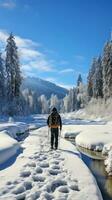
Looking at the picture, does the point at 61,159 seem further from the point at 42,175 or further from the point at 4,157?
the point at 42,175

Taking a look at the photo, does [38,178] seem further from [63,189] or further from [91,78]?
[91,78]

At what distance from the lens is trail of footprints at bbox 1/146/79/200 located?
340 inches

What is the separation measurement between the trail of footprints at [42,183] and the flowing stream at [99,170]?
4.85 feet

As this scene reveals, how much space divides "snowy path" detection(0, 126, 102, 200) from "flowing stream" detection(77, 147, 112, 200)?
808mm

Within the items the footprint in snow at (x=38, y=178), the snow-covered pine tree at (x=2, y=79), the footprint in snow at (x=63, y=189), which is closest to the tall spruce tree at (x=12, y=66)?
the snow-covered pine tree at (x=2, y=79)

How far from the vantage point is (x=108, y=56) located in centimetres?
6881

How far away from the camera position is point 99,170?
1535cm

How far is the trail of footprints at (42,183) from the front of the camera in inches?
340

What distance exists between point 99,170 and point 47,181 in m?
5.70

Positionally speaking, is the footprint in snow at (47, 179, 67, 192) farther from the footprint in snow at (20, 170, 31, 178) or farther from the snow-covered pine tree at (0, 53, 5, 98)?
the snow-covered pine tree at (0, 53, 5, 98)

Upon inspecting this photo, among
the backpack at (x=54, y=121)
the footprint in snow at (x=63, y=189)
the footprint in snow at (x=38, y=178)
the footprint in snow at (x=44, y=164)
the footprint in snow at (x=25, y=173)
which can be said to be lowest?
the footprint in snow at (x=63, y=189)

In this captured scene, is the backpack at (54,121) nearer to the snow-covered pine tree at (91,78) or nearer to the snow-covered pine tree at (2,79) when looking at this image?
the snow-covered pine tree at (2,79)

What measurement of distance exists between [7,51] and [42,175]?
52143 mm

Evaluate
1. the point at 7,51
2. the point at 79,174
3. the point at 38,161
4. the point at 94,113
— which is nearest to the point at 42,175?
the point at 79,174
